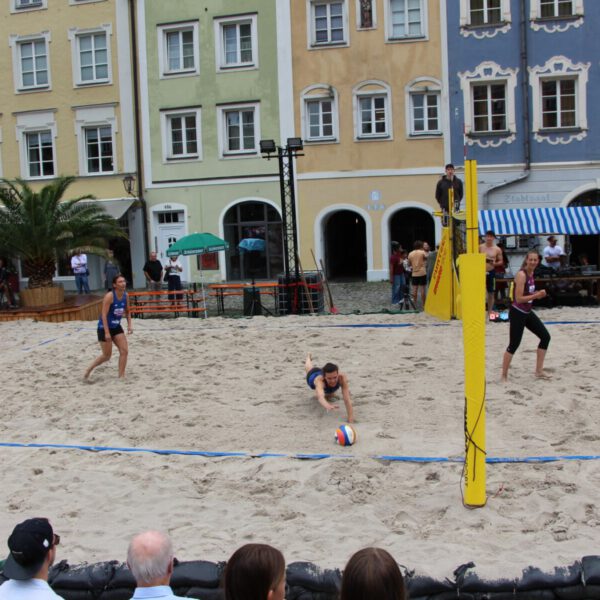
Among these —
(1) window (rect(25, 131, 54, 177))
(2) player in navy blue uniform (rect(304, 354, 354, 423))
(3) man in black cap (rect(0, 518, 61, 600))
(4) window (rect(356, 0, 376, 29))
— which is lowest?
(2) player in navy blue uniform (rect(304, 354, 354, 423))

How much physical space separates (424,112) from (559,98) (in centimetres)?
404

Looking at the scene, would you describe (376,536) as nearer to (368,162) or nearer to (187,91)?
(368,162)

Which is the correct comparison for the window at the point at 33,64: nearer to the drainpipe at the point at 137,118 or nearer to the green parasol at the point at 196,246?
the drainpipe at the point at 137,118

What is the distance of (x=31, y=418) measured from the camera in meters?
9.54

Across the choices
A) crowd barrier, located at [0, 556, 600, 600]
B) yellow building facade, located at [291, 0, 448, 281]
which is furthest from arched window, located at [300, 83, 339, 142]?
crowd barrier, located at [0, 556, 600, 600]

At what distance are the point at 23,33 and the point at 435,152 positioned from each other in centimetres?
1522

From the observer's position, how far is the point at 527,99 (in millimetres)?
24625

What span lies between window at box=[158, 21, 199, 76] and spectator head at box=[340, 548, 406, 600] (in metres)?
26.2

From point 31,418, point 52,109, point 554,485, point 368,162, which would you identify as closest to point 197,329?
point 31,418

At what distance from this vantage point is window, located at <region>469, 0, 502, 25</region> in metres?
24.8

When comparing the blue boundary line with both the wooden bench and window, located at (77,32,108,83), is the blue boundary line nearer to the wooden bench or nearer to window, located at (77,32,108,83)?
the wooden bench

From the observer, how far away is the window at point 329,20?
25938mm

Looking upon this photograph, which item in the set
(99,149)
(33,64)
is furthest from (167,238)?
(33,64)

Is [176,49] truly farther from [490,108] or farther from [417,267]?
[417,267]
